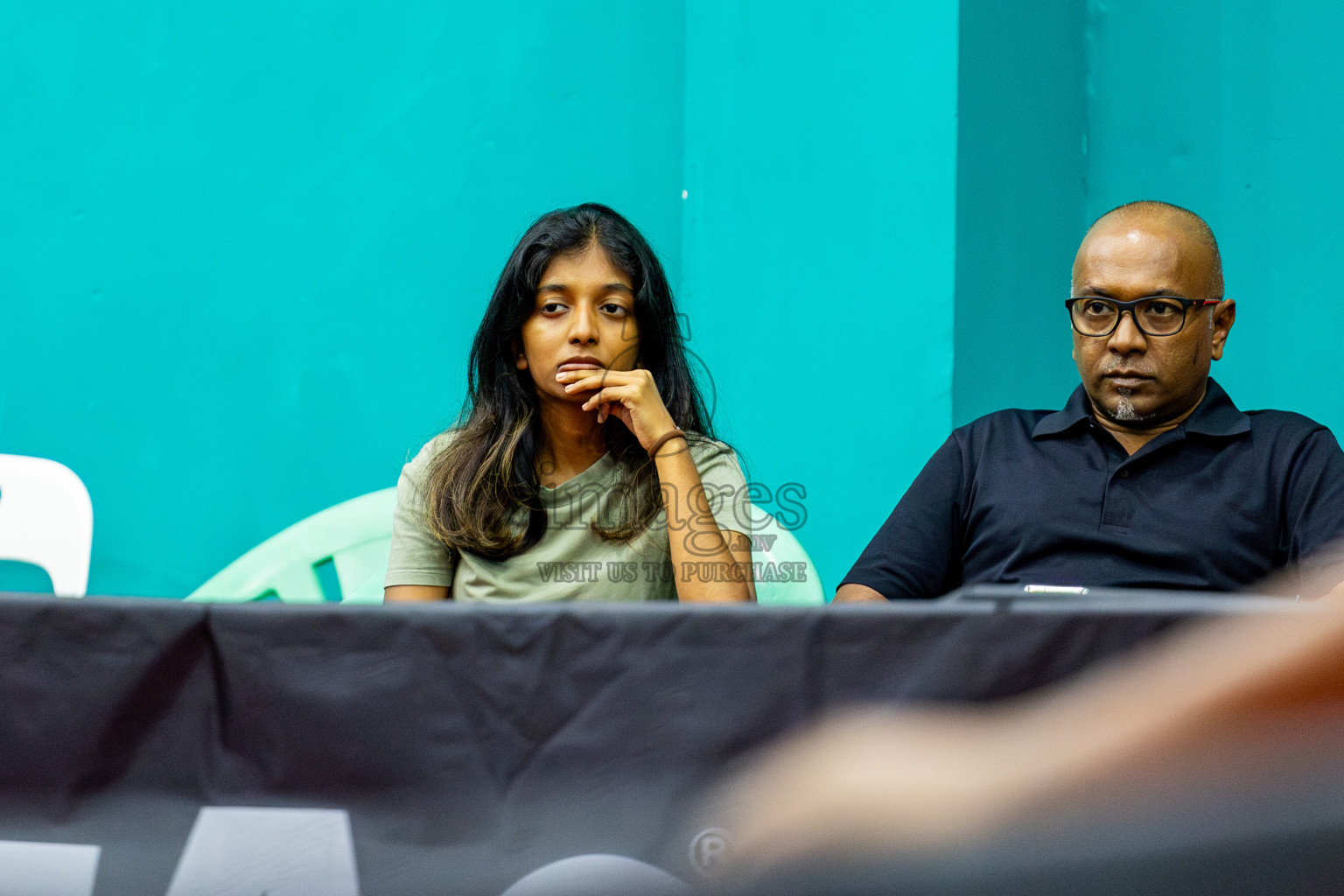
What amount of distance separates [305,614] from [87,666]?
6.5 inches

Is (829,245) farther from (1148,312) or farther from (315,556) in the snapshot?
(315,556)

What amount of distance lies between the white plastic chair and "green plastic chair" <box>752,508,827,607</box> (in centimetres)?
123

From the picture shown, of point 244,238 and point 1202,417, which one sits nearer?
point 1202,417

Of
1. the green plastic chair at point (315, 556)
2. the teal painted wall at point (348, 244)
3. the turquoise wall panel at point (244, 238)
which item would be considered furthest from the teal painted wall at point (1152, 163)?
the green plastic chair at point (315, 556)

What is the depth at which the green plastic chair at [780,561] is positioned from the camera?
76.1 inches

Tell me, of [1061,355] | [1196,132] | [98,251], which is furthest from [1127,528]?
[98,251]

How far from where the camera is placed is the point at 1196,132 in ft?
8.03

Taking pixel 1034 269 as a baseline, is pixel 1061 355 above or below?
below

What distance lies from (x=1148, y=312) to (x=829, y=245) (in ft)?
2.56

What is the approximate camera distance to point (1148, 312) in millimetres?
1856

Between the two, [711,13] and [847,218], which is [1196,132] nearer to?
[847,218]

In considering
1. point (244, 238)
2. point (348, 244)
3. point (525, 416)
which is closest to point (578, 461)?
point (525, 416)

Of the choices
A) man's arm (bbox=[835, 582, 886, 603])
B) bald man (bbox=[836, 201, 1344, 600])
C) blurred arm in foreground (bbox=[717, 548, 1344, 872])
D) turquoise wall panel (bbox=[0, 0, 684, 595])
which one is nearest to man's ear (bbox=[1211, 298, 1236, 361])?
bald man (bbox=[836, 201, 1344, 600])

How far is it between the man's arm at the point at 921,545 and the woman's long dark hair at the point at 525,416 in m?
0.34
